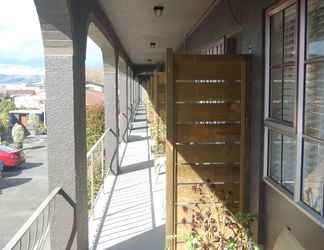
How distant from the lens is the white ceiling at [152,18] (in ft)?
14.4

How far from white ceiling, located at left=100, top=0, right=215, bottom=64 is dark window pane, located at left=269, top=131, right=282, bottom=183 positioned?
2.14 metres

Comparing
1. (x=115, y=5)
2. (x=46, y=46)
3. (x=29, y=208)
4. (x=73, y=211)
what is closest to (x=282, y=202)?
(x=73, y=211)

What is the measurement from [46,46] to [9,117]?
93.6 feet

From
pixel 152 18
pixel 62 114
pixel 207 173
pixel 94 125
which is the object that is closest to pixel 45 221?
pixel 62 114

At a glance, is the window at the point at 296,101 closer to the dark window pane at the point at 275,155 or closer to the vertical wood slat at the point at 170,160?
the dark window pane at the point at 275,155

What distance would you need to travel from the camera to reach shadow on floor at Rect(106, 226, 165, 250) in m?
3.77

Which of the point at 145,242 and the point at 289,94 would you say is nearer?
the point at 289,94

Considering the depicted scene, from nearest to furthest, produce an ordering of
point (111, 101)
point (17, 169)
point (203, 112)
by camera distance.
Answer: point (203, 112)
point (111, 101)
point (17, 169)

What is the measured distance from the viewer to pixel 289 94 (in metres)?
2.49

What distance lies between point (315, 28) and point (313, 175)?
29.9 inches

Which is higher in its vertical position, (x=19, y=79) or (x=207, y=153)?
(x=19, y=79)

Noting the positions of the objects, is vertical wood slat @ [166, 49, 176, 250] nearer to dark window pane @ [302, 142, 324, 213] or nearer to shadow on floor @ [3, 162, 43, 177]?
dark window pane @ [302, 142, 324, 213]

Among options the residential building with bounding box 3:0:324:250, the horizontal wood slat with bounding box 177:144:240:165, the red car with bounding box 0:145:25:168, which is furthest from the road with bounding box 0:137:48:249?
the horizontal wood slat with bounding box 177:144:240:165

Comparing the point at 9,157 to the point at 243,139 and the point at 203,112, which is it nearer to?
the point at 203,112
